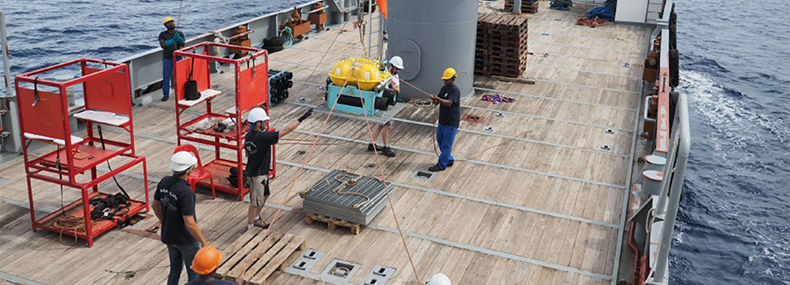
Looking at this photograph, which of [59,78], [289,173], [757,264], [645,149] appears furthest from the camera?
[757,264]

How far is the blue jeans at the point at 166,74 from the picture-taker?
49.7 feet

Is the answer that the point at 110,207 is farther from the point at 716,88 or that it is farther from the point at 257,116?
the point at 716,88

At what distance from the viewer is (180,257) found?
8.15 meters

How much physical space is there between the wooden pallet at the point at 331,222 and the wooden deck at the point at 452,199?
0.10 metres

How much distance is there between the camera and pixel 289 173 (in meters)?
12.4

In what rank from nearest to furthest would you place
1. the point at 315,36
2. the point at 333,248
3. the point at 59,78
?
the point at 333,248
the point at 59,78
the point at 315,36

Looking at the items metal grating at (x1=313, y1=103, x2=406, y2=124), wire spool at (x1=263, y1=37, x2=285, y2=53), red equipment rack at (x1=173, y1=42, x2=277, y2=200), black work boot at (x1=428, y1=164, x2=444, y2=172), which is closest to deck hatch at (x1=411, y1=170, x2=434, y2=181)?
black work boot at (x1=428, y1=164, x2=444, y2=172)

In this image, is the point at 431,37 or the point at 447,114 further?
the point at 431,37

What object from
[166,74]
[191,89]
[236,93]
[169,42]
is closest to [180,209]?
[236,93]

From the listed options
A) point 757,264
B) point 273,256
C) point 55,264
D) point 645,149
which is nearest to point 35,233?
point 55,264

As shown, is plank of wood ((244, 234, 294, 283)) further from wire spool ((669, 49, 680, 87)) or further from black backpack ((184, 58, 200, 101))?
wire spool ((669, 49, 680, 87))

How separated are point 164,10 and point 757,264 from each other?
38.2m

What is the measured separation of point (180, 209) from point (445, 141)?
590 cm

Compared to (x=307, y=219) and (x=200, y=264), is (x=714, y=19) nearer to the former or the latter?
(x=307, y=219)
